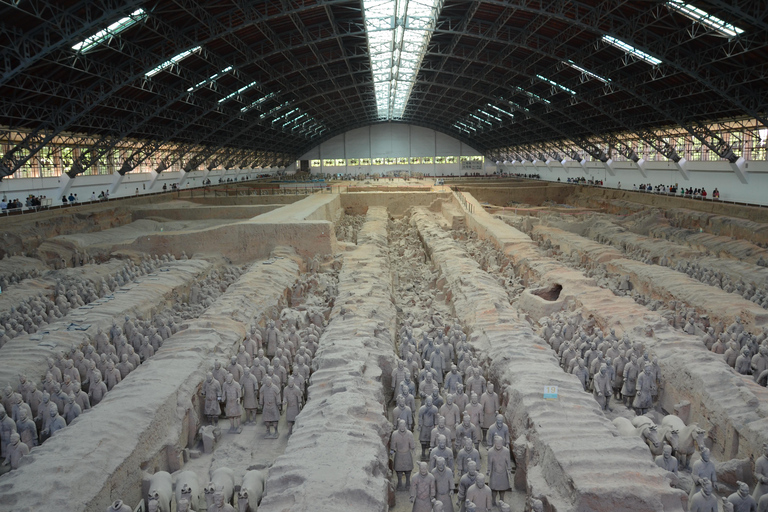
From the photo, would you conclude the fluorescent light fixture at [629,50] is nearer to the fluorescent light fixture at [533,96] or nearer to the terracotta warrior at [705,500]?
the fluorescent light fixture at [533,96]

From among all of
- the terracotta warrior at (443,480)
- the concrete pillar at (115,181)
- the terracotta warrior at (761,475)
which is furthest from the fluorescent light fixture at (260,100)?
the terracotta warrior at (761,475)

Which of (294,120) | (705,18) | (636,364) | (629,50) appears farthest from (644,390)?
(294,120)

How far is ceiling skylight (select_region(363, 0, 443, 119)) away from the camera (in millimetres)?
19281

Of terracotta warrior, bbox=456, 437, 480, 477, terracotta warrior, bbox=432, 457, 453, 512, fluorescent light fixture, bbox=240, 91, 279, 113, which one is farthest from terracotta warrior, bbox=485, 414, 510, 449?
fluorescent light fixture, bbox=240, 91, 279, 113

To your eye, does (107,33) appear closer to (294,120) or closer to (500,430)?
(500,430)

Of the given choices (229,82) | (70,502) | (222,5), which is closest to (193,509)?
(70,502)

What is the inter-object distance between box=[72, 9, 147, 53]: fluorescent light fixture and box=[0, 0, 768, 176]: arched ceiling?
0.51ft

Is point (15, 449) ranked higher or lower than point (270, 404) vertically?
higher

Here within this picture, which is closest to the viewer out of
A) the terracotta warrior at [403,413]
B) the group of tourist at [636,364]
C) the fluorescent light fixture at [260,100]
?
the group of tourist at [636,364]

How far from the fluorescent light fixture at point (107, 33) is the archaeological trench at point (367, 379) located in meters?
5.66

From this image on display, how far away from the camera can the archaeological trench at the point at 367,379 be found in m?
4.61

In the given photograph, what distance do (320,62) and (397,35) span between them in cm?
331

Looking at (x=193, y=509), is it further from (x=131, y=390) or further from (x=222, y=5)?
(x=222, y=5)

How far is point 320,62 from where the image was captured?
23750 millimetres
